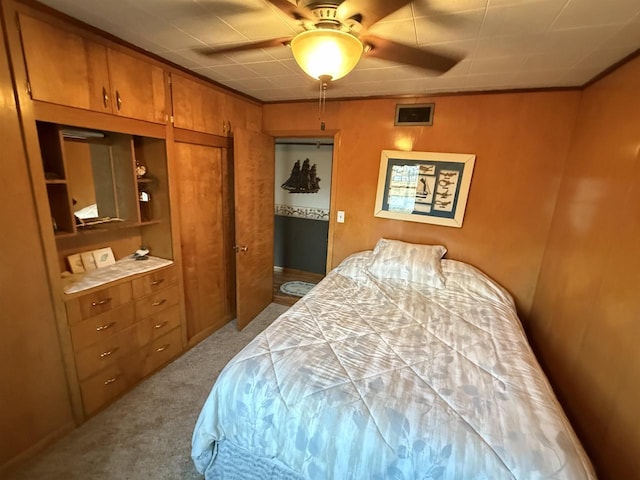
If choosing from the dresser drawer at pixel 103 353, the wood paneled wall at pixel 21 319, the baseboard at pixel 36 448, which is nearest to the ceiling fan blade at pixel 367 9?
the wood paneled wall at pixel 21 319

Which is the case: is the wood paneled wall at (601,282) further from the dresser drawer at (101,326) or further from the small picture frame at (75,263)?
the small picture frame at (75,263)

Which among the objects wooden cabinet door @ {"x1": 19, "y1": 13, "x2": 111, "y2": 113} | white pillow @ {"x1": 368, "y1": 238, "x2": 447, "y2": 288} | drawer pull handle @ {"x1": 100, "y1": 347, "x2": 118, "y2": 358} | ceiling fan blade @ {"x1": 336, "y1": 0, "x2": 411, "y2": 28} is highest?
ceiling fan blade @ {"x1": 336, "y1": 0, "x2": 411, "y2": 28}

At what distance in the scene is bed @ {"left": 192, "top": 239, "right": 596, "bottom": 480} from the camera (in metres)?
0.97

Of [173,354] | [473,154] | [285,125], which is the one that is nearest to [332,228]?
[285,125]

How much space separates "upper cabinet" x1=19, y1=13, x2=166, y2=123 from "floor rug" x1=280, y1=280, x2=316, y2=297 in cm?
248

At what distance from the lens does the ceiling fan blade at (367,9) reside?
1044 mm

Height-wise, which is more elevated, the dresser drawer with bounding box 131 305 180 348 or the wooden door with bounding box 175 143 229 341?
the wooden door with bounding box 175 143 229 341

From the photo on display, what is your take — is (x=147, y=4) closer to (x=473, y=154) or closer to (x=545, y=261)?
(x=473, y=154)

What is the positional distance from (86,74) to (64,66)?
0.33 ft

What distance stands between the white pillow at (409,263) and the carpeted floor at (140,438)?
1.59 meters

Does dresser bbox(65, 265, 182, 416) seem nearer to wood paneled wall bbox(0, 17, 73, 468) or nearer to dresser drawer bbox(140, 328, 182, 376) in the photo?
dresser drawer bbox(140, 328, 182, 376)

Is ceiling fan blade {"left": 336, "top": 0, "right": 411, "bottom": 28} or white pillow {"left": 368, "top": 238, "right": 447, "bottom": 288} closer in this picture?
ceiling fan blade {"left": 336, "top": 0, "right": 411, "bottom": 28}

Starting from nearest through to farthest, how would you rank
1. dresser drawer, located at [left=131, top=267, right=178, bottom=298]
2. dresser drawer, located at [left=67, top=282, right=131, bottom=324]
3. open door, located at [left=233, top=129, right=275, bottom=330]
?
dresser drawer, located at [left=67, top=282, right=131, bottom=324] < dresser drawer, located at [left=131, top=267, right=178, bottom=298] < open door, located at [left=233, top=129, right=275, bottom=330]

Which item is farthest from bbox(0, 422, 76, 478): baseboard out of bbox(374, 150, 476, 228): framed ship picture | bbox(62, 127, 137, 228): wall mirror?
bbox(374, 150, 476, 228): framed ship picture
